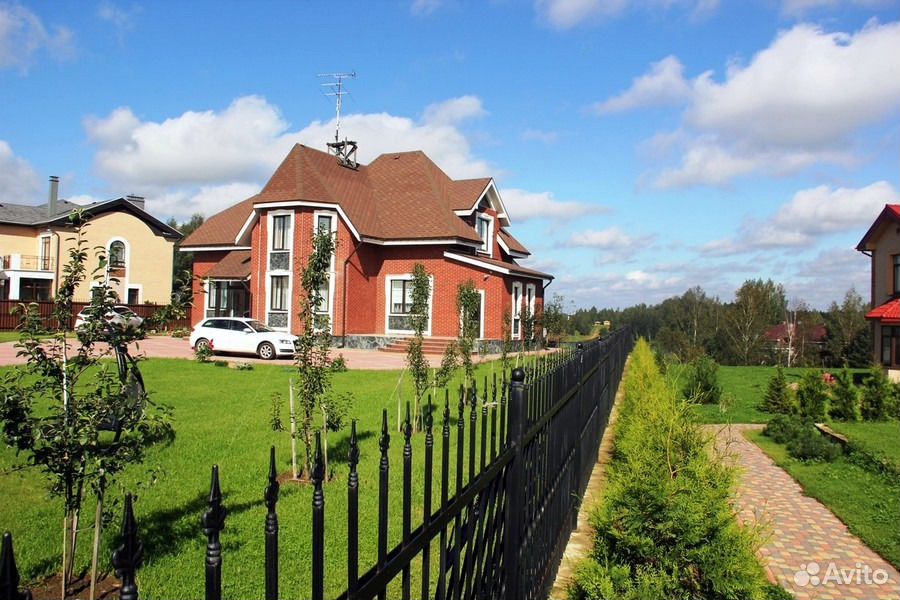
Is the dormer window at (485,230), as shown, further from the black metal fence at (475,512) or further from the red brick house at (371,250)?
the black metal fence at (475,512)

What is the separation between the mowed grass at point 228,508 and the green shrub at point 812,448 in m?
5.09

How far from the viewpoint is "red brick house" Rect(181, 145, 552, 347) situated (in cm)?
2614

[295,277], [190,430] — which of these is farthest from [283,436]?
[295,277]

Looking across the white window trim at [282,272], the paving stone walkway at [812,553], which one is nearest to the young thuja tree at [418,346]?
the paving stone walkway at [812,553]

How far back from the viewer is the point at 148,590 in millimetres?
3934

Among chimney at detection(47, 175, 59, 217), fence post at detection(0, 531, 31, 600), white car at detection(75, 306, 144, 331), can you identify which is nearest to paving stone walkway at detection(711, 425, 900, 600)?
fence post at detection(0, 531, 31, 600)

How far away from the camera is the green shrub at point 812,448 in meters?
9.21

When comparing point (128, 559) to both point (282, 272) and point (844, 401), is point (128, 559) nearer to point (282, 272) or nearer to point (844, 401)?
point (844, 401)

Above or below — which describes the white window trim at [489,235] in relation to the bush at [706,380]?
above

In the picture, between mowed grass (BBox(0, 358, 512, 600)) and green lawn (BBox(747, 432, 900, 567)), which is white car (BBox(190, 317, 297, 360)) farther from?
green lawn (BBox(747, 432, 900, 567))

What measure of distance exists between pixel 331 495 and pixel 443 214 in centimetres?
2216

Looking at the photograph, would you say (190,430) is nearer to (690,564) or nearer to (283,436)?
(283,436)

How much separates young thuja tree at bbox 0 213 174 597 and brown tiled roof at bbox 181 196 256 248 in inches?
1130

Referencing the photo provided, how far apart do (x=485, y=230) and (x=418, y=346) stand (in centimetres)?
2159
